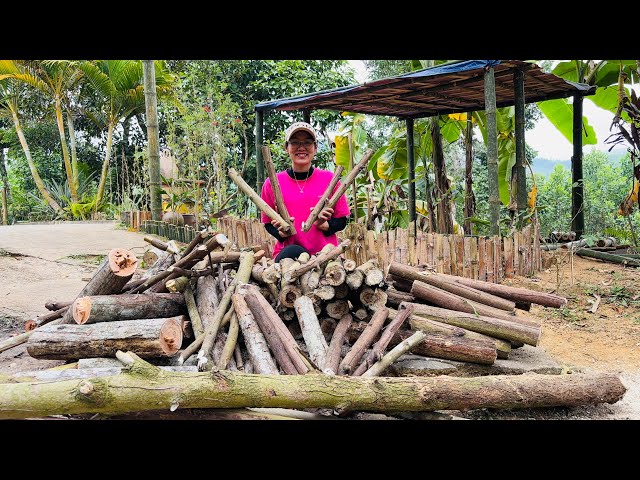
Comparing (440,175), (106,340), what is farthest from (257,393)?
(440,175)

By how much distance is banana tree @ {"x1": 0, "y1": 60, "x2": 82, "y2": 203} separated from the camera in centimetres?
1571

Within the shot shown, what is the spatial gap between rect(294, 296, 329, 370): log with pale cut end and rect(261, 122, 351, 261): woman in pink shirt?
2.77 feet

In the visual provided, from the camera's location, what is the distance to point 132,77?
16.4 m

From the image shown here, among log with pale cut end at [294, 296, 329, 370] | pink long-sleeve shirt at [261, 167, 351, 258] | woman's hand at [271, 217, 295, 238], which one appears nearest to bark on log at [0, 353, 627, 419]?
log with pale cut end at [294, 296, 329, 370]

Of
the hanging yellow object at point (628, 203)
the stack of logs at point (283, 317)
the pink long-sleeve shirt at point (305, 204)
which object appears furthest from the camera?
the hanging yellow object at point (628, 203)

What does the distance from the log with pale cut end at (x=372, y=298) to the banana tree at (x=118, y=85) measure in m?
13.7

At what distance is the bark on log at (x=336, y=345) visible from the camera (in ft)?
10.9

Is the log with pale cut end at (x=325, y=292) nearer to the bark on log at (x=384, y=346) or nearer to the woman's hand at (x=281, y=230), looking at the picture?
the bark on log at (x=384, y=346)

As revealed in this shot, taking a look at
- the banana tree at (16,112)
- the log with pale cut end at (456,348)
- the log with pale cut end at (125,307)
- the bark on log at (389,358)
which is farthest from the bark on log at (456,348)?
the banana tree at (16,112)

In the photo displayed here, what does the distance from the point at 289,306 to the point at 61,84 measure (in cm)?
1565

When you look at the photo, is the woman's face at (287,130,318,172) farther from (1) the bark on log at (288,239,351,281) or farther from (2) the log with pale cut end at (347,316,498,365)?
(2) the log with pale cut end at (347,316,498,365)

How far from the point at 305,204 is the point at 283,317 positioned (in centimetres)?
117

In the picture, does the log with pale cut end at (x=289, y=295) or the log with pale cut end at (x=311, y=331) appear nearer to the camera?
the log with pale cut end at (x=311, y=331)
